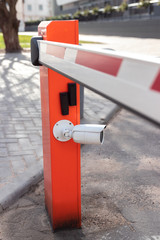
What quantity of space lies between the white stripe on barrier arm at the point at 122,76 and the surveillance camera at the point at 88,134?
78cm

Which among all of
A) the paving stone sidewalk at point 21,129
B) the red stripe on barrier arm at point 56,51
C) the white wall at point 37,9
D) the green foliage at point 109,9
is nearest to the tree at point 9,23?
the paving stone sidewalk at point 21,129

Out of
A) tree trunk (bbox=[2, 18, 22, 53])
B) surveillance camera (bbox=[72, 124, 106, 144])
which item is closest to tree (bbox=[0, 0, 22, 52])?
tree trunk (bbox=[2, 18, 22, 53])

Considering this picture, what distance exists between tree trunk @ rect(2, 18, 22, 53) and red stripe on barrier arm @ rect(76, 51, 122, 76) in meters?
A: 15.7

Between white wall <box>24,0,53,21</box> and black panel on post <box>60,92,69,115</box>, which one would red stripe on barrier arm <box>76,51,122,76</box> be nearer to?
black panel on post <box>60,92,69,115</box>

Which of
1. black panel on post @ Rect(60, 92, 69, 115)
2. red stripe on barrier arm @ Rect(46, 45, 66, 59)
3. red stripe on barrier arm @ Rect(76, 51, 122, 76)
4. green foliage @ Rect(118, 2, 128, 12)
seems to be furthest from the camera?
green foliage @ Rect(118, 2, 128, 12)

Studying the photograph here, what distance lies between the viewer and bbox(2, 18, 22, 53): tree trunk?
15.8 m

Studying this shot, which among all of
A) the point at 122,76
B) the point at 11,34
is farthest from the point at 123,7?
the point at 122,76

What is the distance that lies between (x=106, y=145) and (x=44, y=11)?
81.5m

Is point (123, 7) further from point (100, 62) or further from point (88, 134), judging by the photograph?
point (100, 62)

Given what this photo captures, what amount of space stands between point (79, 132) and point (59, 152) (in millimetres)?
310

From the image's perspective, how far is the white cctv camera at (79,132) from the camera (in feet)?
6.81

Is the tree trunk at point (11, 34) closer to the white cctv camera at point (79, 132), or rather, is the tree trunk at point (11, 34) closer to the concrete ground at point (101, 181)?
the concrete ground at point (101, 181)

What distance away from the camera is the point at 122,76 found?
3.02 ft

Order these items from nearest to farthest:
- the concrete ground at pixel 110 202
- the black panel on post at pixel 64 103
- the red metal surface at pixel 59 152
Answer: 1. the red metal surface at pixel 59 152
2. the black panel on post at pixel 64 103
3. the concrete ground at pixel 110 202
